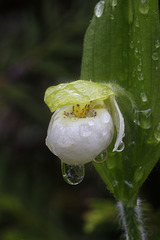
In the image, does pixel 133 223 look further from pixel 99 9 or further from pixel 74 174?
pixel 99 9

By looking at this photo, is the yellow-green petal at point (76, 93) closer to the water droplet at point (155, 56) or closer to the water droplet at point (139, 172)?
the water droplet at point (155, 56)

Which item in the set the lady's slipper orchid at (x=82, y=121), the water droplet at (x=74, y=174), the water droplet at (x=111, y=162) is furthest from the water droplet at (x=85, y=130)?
the water droplet at (x=111, y=162)

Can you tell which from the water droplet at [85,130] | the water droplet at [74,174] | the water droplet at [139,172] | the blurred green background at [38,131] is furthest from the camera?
the blurred green background at [38,131]

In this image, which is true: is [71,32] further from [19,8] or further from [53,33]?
[19,8]

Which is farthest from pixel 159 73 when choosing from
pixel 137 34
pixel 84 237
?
pixel 84 237

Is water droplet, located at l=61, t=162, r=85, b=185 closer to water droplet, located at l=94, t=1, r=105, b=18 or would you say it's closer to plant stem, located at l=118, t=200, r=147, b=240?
plant stem, located at l=118, t=200, r=147, b=240

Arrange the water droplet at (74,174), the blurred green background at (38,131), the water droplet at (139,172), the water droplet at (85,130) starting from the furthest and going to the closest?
the blurred green background at (38,131) < the water droplet at (139,172) < the water droplet at (74,174) < the water droplet at (85,130)

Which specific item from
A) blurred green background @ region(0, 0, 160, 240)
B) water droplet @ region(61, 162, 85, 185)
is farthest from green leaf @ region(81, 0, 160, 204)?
blurred green background @ region(0, 0, 160, 240)
